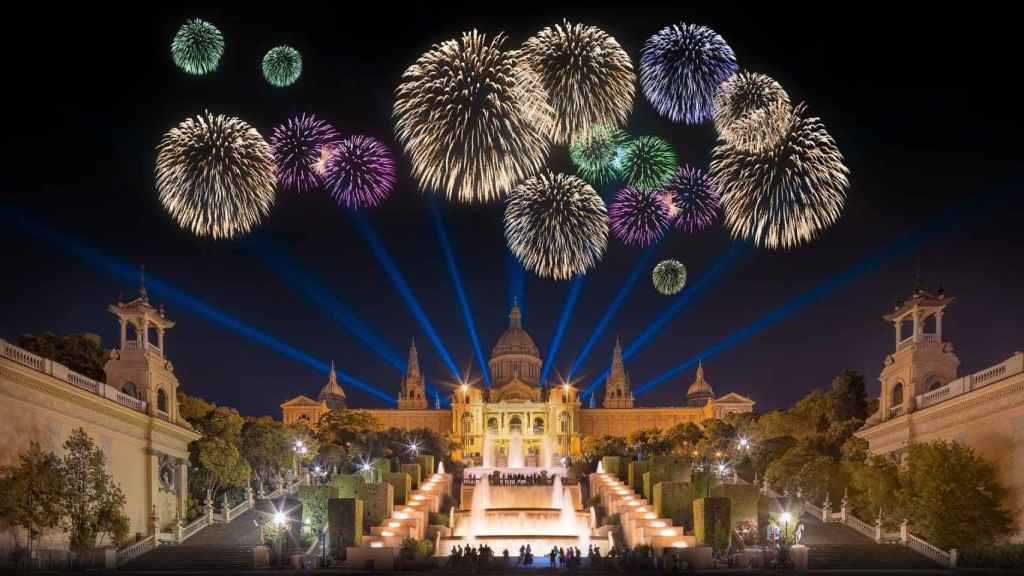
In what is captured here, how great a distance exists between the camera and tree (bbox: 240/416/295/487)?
78637 mm

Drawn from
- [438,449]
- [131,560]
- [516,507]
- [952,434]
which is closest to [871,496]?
[952,434]

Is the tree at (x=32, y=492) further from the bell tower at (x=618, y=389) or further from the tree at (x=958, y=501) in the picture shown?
the bell tower at (x=618, y=389)

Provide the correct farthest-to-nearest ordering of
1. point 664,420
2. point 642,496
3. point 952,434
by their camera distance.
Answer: point 664,420 < point 642,496 < point 952,434

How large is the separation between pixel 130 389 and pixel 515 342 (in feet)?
404

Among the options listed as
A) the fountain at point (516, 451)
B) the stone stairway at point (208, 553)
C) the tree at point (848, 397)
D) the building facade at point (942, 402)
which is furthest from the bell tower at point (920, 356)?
the fountain at point (516, 451)

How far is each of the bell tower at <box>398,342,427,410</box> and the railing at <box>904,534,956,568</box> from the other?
128 m

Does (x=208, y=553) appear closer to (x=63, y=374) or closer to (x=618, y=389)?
(x=63, y=374)

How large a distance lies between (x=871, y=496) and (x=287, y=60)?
36.8 meters

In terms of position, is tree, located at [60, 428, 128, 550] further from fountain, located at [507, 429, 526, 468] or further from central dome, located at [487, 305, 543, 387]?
central dome, located at [487, 305, 543, 387]

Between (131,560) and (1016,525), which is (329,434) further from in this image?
(1016,525)

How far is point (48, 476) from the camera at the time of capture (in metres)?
47.0

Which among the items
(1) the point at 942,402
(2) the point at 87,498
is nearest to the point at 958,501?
(1) the point at 942,402

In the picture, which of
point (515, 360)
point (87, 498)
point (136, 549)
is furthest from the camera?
point (515, 360)

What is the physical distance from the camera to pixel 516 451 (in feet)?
529
